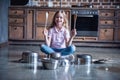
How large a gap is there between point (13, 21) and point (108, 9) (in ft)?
6.80

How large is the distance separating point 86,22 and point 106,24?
441mm

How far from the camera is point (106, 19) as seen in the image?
6.69 meters

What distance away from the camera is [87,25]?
6.82 metres

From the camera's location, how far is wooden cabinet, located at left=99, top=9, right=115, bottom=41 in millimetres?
6680

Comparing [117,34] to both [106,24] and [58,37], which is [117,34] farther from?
[58,37]

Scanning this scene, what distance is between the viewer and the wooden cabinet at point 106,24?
6.68 metres

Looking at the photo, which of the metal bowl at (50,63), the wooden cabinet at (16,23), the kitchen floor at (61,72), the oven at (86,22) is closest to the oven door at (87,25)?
the oven at (86,22)

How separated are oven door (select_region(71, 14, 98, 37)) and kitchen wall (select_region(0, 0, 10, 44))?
1430 mm

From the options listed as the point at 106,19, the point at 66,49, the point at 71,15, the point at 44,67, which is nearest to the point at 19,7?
the point at 71,15

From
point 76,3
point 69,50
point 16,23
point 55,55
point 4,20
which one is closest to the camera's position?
point 55,55

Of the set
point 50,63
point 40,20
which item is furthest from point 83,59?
point 40,20

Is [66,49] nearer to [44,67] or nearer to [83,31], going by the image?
[44,67]

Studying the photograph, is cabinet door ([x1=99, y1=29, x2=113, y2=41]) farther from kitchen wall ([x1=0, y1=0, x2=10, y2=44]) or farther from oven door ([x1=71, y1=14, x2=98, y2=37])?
kitchen wall ([x1=0, y1=0, x2=10, y2=44])

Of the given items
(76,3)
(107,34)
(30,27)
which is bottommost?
(107,34)
